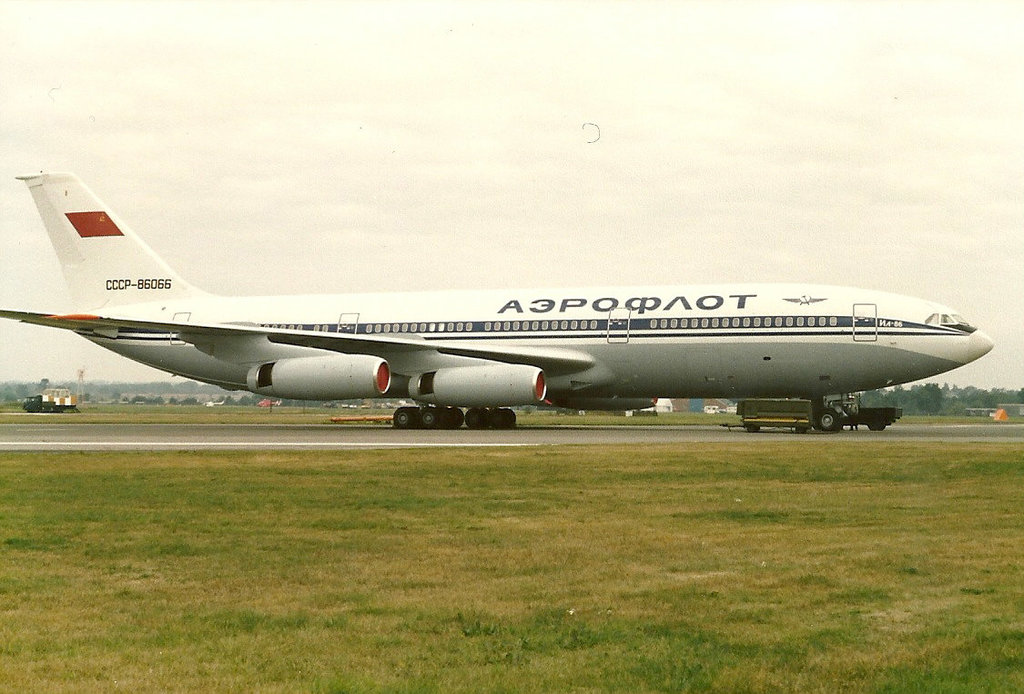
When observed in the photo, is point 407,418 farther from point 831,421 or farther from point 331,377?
point 831,421

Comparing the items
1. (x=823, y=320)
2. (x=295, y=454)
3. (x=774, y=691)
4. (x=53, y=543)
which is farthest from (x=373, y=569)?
(x=823, y=320)

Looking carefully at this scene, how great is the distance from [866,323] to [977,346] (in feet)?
10.5

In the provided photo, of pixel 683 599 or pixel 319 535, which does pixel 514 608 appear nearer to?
pixel 683 599

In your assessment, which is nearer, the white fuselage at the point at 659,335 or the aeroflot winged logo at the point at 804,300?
the white fuselage at the point at 659,335

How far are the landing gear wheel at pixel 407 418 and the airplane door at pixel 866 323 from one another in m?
14.0

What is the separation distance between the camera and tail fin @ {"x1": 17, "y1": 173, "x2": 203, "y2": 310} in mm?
41531

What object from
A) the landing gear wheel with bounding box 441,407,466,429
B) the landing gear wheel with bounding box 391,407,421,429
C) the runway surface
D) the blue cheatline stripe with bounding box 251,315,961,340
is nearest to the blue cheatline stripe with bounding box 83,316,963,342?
the blue cheatline stripe with bounding box 251,315,961,340

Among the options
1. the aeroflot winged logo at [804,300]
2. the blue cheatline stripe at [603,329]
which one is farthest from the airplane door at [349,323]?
the aeroflot winged logo at [804,300]

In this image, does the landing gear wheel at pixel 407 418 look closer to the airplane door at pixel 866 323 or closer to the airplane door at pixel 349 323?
the airplane door at pixel 349 323

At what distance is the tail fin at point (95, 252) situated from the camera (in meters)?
41.5

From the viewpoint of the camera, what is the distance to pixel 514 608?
779cm

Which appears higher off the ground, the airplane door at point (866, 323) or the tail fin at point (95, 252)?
the tail fin at point (95, 252)

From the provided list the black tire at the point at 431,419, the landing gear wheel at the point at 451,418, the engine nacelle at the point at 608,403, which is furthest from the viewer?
the engine nacelle at the point at 608,403

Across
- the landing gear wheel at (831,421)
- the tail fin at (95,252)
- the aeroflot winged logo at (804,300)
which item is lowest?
the landing gear wheel at (831,421)
